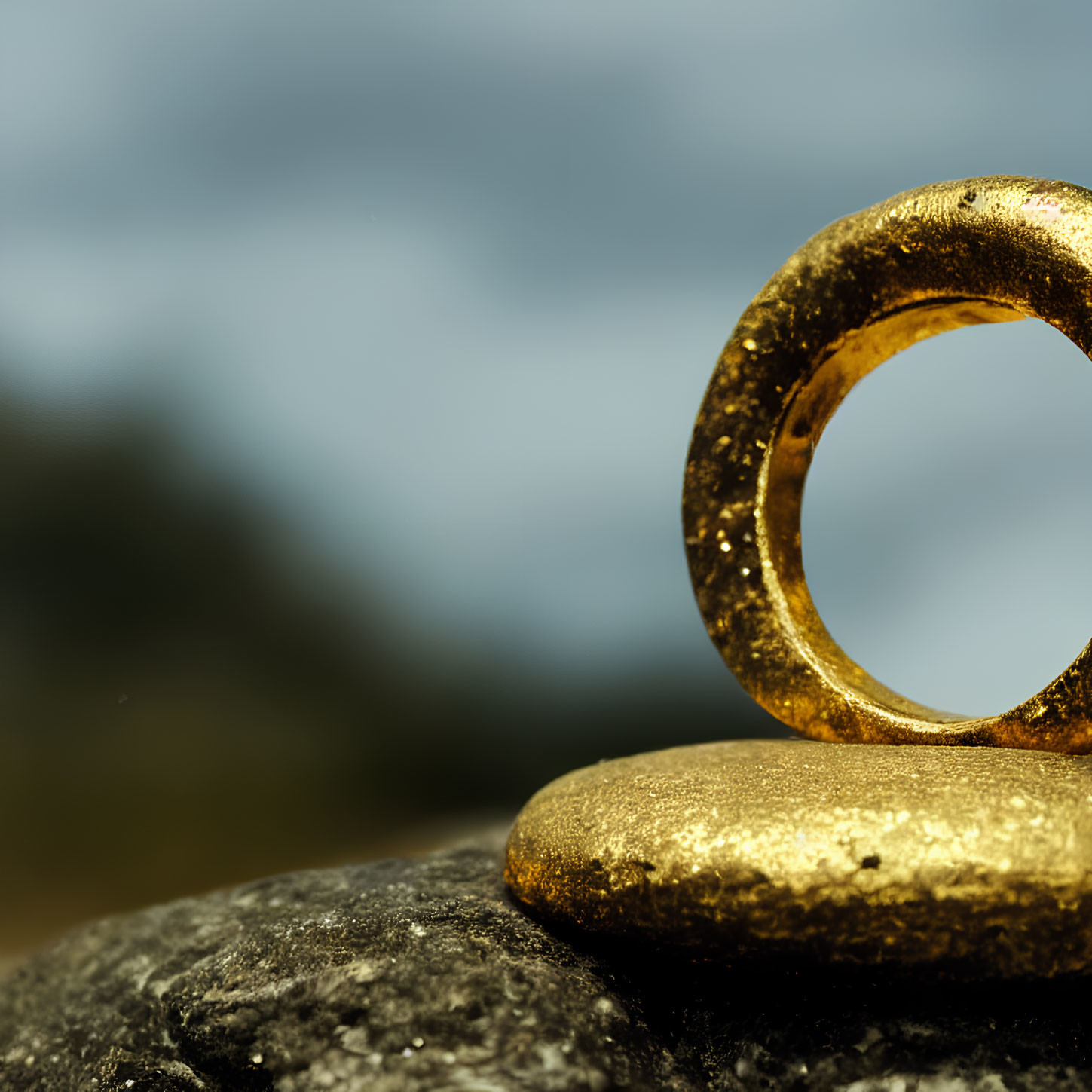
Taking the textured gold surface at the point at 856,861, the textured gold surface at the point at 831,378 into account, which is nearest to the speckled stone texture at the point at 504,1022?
the textured gold surface at the point at 856,861

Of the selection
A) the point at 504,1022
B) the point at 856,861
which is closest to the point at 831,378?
the point at 856,861

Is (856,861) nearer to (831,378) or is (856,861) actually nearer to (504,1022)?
(504,1022)

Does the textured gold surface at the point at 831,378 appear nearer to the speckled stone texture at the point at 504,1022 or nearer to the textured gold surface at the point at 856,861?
the textured gold surface at the point at 856,861

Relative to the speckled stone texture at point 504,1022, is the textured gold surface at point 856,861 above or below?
above

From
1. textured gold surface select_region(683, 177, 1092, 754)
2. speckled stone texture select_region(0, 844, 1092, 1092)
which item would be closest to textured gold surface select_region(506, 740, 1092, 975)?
speckled stone texture select_region(0, 844, 1092, 1092)

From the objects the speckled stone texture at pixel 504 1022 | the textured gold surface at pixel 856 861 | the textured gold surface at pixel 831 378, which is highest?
the textured gold surface at pixel 831 378

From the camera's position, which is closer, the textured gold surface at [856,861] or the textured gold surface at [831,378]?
the textured gold surface at [856,861]

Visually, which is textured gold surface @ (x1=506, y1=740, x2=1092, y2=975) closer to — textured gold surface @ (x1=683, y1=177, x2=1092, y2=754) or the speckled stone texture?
the speckled stone texture
